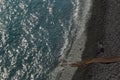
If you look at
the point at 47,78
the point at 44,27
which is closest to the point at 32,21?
the point at 44,27

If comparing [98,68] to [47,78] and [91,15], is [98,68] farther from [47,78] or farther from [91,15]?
[91,15]

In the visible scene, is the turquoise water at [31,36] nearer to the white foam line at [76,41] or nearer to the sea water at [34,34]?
the sea water at [34,34]

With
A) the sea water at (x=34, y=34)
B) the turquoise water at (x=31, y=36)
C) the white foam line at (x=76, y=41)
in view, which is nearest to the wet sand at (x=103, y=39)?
the white foam line at (x=76, y=41)

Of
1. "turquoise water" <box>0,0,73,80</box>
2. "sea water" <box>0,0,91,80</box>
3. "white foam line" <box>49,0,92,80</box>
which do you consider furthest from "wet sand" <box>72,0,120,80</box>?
"turquoise water" <box>0,0,73,80</box>

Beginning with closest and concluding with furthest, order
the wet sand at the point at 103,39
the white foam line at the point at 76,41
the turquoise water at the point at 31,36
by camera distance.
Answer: the wet sand at the point at 103,39 < the white foam line at the point at 76,41 < the turquoise water at the point at 31,36

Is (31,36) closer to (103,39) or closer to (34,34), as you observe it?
(34,34)

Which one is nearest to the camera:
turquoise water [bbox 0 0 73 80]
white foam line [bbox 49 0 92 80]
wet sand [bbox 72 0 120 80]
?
wet sand [bbox 72 0 120 80]

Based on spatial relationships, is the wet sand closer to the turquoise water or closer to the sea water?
the sea water
